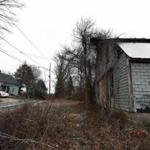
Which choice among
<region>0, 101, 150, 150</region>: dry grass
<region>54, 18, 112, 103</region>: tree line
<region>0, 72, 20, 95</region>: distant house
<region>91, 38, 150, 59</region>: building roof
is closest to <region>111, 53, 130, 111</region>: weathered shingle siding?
<region>91, 38, 150, 59</region>: building roof

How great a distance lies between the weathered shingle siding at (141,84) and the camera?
1108 cm

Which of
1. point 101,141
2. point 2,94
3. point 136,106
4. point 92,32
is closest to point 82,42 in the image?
point 92,32

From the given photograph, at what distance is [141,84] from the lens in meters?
11.3

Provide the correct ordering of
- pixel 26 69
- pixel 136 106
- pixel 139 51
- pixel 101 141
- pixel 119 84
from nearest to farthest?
pixel 101 141
pixel 136 106
pixel 139 51
pixel 119 84
pixel 26 69

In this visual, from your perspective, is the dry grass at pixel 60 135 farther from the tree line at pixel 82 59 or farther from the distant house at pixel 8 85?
the distant house at pixel 8 85

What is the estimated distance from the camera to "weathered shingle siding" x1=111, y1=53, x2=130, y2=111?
11812mm

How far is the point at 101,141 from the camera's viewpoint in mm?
7496

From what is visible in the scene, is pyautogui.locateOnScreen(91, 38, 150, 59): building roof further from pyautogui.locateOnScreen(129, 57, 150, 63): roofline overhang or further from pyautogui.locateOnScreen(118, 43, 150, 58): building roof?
pyautogui.locateOnScreen(129, 57, 150, 63): roofline overhang

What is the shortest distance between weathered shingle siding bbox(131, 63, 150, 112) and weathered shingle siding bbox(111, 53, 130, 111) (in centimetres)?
41

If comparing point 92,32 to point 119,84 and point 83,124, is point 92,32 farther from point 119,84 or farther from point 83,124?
point 83,124

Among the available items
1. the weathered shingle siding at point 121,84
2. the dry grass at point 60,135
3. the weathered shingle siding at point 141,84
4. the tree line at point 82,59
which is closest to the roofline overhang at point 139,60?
the weathered shingle siding at point 141,84

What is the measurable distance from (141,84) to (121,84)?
1873 millimetres

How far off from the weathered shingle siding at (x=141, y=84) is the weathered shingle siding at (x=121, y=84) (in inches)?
16.2

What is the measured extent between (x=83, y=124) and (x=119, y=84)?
4371 millimetres
